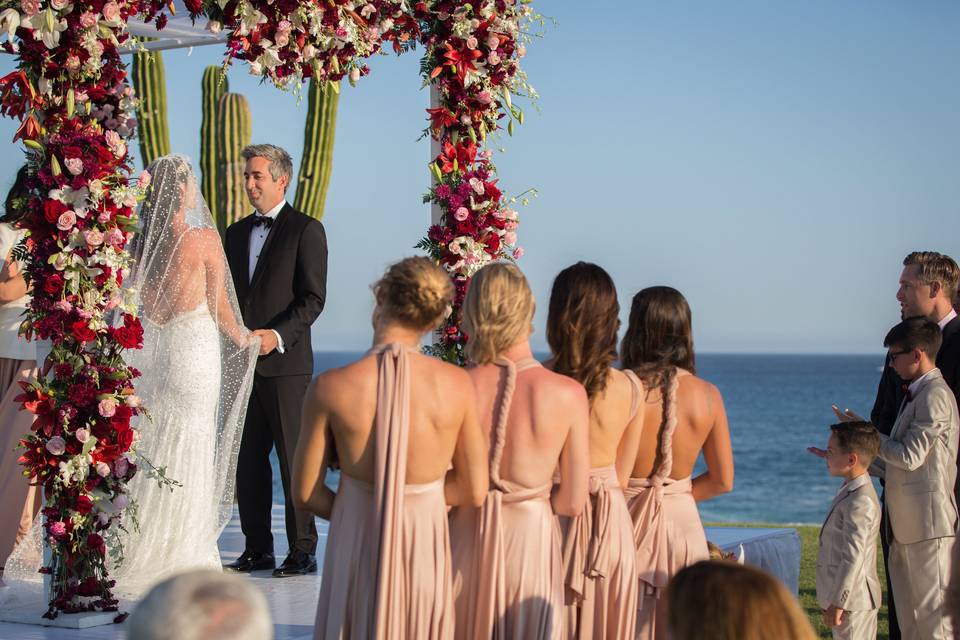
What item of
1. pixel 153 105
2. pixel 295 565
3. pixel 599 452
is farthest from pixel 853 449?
pixel 153 105

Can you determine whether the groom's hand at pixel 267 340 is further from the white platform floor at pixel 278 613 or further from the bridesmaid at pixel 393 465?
the bridesmaid at pixel 393 465

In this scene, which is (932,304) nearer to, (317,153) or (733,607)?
(733,607)

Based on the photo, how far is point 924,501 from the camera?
5.14 meters

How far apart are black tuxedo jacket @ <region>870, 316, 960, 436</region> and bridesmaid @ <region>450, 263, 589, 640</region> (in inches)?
95.6

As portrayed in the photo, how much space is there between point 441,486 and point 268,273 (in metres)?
2.94

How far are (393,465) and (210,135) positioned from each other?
48.8 ft

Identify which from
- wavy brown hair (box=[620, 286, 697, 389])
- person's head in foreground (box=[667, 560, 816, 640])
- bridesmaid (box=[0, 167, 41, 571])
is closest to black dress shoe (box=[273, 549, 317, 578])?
bridesmaid (box=[0, 167, 41, 571])

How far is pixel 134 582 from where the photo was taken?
208 inches

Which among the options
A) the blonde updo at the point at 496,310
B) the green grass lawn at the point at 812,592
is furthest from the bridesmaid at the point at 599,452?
the green grass lawn at the point at 812,592

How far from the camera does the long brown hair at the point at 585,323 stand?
3678 millimetres

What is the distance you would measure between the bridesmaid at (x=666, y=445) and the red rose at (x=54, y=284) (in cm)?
220

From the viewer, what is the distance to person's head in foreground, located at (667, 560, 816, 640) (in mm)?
2166

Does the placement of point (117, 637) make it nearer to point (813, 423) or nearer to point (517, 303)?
point (517, 303)

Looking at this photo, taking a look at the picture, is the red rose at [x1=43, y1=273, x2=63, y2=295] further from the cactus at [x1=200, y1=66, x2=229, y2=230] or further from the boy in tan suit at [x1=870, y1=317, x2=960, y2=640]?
the cactus at [x1=200, y1=66, x2=229, y2=230]
